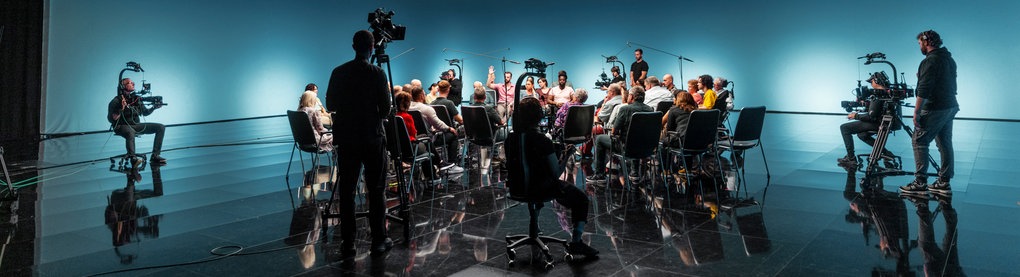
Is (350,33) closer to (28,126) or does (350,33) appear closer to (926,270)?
(28,126)

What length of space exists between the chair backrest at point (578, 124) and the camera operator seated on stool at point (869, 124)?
8.54 ft

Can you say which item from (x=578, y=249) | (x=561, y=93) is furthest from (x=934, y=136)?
(x=561, y=93)

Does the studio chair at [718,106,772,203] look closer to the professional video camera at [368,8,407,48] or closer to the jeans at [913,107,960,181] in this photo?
the jeans at [913,107,960,181]

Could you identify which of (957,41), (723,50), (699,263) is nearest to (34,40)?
(699,263)

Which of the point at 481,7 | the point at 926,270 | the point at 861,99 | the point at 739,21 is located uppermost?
the point at 481,7

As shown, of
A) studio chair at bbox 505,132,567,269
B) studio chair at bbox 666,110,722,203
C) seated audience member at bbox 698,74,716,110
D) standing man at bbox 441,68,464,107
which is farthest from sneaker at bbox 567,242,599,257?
standing man at bbox 441,68,464,107

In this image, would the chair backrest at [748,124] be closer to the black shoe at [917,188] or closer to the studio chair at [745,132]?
the studio chair at [745,132]

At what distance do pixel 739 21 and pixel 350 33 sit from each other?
9.41 m

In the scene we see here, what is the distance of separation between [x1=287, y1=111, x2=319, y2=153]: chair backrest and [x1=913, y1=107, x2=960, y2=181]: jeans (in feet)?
15.8

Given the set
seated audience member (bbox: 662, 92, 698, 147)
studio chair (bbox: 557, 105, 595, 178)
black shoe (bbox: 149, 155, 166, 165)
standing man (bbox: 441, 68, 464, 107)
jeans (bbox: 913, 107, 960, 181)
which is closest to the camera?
jeans (bbox: 913, 107, 960, 181)

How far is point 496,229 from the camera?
3916 mm

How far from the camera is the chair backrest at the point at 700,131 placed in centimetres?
487

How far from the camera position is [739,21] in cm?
1480

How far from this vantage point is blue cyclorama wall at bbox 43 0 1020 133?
11078 millimetres
